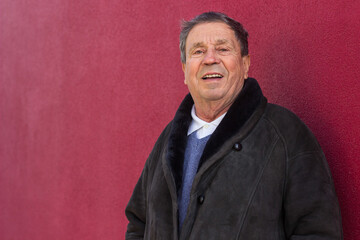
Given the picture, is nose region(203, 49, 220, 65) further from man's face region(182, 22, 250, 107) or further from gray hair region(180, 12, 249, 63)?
gray hair region(180, 12, 249, 63)

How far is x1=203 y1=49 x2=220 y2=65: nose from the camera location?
1700mm

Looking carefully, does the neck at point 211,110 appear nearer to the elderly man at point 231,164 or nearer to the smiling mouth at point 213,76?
the elderly man at point 231,164

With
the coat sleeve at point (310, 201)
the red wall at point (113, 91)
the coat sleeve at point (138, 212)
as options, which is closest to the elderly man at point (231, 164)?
the coat sleeve at point (310, 201)

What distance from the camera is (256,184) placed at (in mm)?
1482

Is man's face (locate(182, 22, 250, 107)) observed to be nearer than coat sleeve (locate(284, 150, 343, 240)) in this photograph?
No

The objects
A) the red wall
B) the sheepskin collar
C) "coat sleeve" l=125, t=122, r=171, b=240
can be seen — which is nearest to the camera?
the sheepskin collar

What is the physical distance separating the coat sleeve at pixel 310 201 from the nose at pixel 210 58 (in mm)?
543

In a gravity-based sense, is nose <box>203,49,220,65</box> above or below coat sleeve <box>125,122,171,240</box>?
above

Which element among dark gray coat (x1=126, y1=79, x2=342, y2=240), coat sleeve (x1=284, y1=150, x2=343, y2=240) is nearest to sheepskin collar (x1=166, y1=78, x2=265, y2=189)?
dark gray coat (x1=126, y1=79, x2=342, y2=240)

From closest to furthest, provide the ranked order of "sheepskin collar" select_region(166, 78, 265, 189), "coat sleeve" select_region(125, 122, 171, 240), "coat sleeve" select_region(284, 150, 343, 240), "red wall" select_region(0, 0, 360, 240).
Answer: "coat sleeve" select_region(284, 150, 343, 240) < "sheepskin collar" select_region(166, 78, 265, 189) < "red wall" select_region(0, 0, 360, 240) < "coat sleeve" select_region(125, 122, 171, 240)

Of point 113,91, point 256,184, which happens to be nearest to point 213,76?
point 256,184

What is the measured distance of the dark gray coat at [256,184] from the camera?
1389 millimetres

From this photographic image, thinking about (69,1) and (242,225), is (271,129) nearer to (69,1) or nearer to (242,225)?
(242,225)

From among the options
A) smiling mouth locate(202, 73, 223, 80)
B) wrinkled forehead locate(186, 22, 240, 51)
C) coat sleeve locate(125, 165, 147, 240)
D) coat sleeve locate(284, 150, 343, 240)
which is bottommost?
coat sleeve locate(125, 165, 147, 240)
